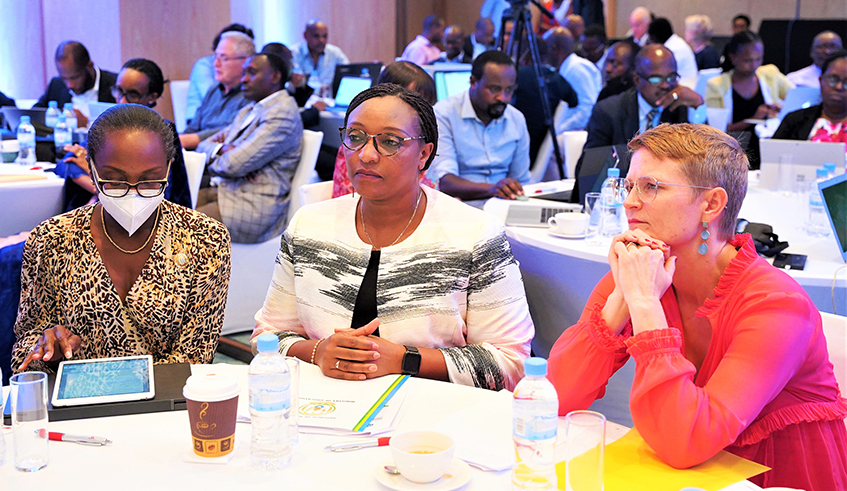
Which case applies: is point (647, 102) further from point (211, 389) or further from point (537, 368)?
point (211, 389)

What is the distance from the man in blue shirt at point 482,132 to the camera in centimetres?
423

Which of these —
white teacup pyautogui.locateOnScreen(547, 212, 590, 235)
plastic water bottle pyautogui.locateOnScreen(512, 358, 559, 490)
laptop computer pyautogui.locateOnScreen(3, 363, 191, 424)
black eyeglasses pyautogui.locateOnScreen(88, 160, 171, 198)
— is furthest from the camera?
white teacup pyautogui.locateOnScreen(547, 212, 590, 235)

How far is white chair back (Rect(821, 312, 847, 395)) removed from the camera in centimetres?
165

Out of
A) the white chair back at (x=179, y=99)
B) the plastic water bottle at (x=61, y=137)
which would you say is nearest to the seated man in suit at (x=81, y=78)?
the plastic water bottle at (x=61, y=137)

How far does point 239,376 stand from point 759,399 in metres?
1.02

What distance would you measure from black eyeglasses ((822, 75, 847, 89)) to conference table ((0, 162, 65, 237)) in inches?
157

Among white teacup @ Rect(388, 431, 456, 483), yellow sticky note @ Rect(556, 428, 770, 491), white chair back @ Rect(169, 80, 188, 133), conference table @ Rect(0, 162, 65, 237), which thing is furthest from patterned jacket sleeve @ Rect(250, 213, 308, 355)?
white chair back @ Rect(169, 80, 188, 133)

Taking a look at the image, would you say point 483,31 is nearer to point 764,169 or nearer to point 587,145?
point 587,145

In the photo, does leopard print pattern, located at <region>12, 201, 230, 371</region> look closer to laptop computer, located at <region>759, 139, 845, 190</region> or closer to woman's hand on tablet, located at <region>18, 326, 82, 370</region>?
woman's hand on tablet, located at <region>18, 326, 82, 370</region>

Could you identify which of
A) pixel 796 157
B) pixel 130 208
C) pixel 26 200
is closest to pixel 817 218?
pixel 796 157

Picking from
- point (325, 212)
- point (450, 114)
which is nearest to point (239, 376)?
point (325, 212)

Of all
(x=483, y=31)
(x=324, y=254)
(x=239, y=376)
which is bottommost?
(x=239, y=376)

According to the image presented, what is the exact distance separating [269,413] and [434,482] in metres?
0.30

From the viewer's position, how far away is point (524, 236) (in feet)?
9.78
